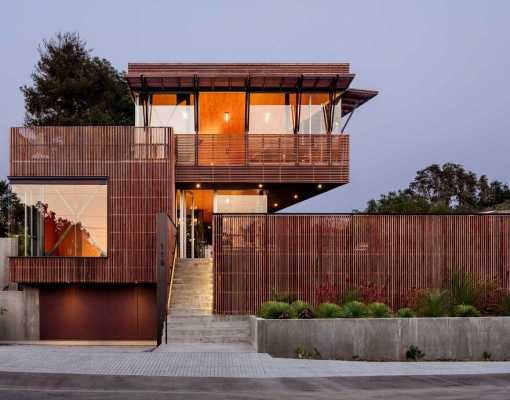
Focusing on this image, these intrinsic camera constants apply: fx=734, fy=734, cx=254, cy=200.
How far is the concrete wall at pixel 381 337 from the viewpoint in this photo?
16.2 metres

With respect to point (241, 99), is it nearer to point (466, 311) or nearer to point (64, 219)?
point (64, 219)

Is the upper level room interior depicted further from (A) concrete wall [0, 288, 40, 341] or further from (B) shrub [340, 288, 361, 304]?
(B) shrub [340, 288, 361, 304]

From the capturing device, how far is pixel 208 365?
46.4 feet

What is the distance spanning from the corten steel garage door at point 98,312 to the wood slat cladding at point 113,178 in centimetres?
122

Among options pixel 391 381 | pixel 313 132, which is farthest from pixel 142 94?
pixel 391 381

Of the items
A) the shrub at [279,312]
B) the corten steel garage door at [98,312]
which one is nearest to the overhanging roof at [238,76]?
the corten steel garage door at [98,312]

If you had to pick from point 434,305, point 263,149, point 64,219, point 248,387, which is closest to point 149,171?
point 64,219

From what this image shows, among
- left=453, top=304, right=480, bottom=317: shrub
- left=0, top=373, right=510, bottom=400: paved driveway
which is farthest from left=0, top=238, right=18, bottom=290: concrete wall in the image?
left=453, top=304, right=480, bottom=317: shrub

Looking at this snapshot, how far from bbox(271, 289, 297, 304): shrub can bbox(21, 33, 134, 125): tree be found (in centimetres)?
2693

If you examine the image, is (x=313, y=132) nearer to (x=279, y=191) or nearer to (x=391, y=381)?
(x=279, y=191)

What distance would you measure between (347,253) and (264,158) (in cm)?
601

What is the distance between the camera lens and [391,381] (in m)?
12.5

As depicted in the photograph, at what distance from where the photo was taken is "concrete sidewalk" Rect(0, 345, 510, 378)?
13.3 meters

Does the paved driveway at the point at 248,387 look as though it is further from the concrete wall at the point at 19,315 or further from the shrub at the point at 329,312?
the concrete wall at the point at 19,315
